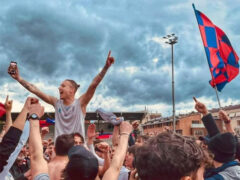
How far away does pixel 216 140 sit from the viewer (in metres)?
3.26

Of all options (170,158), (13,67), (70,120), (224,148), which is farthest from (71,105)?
(170,158)

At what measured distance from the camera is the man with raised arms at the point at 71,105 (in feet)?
15.4

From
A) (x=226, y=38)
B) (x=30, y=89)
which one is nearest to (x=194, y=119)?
(x=226, y=38)

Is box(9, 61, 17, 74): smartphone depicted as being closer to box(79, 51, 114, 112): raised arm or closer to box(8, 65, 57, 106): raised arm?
box(8, 65, 57, 106): raised arm

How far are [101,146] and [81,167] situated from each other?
1.34m

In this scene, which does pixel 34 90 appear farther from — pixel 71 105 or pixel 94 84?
pixel 94 84

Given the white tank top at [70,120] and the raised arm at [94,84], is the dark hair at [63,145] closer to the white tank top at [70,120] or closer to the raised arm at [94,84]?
the white tank top at [70,120]

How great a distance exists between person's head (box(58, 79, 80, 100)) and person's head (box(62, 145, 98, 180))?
7.99 ft

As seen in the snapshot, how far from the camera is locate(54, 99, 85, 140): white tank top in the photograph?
468cm

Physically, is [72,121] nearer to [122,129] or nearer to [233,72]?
[122,129]

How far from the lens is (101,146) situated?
372cm

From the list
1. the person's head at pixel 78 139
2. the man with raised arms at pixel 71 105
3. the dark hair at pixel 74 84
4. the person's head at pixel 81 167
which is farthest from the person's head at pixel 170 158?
the dark hair at pixel 74 84

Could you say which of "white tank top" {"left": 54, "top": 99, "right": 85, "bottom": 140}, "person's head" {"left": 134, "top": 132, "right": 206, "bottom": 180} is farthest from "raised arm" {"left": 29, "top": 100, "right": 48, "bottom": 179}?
"white tank top" {"left": 54, "top": 99, "right": 85, "bottom": 140}

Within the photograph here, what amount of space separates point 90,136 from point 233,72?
5297 mm
